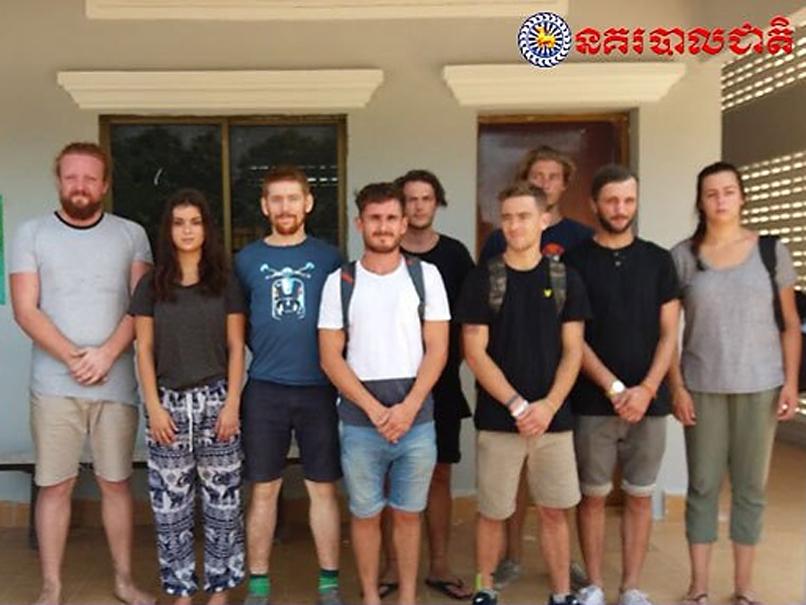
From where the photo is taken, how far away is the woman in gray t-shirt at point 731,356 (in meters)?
3.93

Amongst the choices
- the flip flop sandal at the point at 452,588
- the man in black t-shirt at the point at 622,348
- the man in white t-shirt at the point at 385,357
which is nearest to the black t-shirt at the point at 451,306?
the man in white t-shirt at the point at 385,357

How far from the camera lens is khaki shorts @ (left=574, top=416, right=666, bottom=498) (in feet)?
12.8

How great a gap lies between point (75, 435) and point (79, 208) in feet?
3.30

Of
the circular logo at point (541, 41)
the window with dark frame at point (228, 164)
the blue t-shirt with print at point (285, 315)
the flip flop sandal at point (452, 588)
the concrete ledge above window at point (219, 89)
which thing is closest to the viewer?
the blue t-shirt with print at point (285, 315)

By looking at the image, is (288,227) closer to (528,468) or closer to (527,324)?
(527,324)

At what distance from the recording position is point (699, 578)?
413 cm

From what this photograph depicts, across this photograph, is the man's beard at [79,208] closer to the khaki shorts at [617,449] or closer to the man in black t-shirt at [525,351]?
the man in black t-shirt at [525,351]

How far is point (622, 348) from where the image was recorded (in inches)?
151

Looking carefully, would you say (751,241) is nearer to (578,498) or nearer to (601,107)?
(578,498)

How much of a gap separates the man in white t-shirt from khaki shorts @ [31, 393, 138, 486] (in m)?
1.04

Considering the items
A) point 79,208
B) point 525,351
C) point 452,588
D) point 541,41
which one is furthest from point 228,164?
point 452,588

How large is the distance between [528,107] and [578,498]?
8.52 ft

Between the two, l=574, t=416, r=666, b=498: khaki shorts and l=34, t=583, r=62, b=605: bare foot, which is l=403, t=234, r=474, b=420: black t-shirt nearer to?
l=574, t=416, r=666, b=498: khaki shorts

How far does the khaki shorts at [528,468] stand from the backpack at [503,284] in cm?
54
